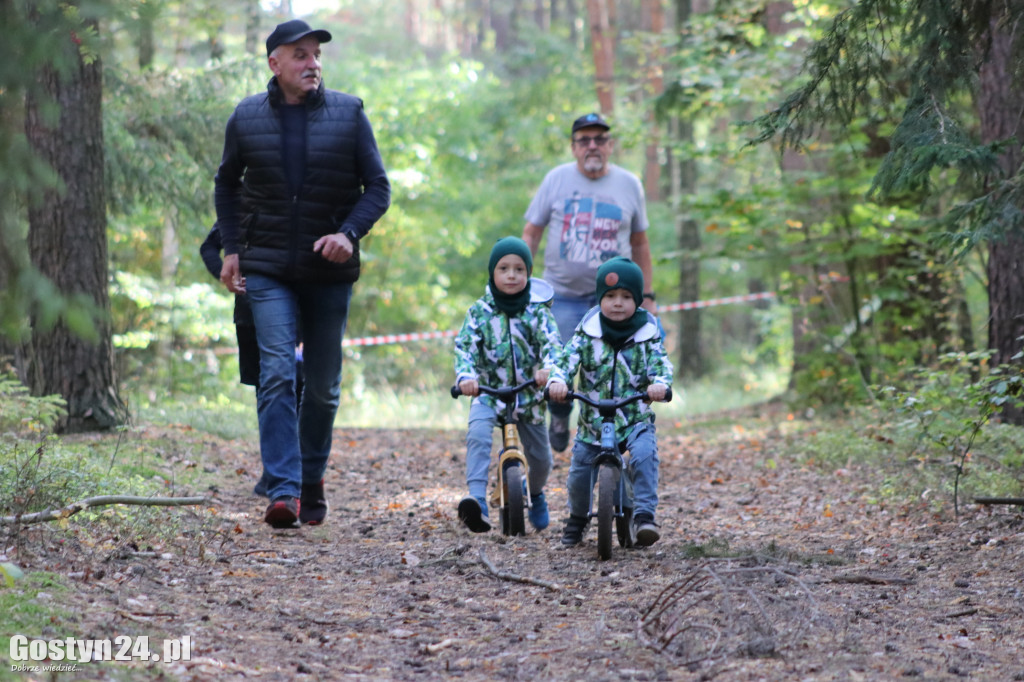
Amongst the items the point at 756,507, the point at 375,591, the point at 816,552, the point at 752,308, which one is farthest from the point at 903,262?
the point at 752,308

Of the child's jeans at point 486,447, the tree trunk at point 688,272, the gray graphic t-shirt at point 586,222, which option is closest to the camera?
the child's jeans at point 486,447

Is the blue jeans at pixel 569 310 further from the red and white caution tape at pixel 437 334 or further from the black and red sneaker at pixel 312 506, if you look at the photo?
the red and white caution tape at pixel 437 334

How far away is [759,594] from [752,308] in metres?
26.9

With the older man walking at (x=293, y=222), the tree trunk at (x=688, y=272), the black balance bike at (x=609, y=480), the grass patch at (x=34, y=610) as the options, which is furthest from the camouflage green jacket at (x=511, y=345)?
the tree trunk at (x=688, y=272)

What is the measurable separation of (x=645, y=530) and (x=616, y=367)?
891 mm

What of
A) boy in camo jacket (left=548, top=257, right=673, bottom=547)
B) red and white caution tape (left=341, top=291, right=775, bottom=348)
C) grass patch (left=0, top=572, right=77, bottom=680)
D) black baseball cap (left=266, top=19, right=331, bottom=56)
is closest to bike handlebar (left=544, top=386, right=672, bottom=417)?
boy in camo jacket (left=548, top=257, right=673, bottom=547)

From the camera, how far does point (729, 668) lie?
144 inches

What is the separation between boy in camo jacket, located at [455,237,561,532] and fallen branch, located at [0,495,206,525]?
165 cm

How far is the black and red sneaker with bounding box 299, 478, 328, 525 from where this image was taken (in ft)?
20.7

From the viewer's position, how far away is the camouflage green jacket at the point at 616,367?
5785mm

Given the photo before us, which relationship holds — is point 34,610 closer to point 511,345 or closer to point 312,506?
point 312,506

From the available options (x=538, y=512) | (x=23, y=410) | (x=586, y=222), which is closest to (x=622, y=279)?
(x=538, y=512)

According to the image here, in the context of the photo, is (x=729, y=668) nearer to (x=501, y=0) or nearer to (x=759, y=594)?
(x=759, y=594)

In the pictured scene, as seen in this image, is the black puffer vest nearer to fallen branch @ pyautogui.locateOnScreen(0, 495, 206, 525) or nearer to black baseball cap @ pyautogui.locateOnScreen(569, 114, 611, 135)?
fallen branch @ pyautogui.locateOnScreen(0, 495, 206, 525)
